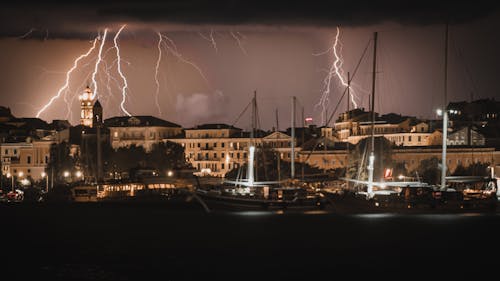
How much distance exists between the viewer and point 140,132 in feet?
628

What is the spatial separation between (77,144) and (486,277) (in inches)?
5247

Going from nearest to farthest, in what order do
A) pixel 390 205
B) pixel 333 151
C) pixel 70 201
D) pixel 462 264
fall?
pixel 462 264 → pixel 390 205 → pixel 70 201 → pixel 333 151

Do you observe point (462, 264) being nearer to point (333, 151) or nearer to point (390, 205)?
point (390, 205)

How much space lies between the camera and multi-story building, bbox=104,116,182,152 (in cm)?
19062

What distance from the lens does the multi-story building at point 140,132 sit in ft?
625

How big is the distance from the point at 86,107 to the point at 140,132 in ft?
30.3

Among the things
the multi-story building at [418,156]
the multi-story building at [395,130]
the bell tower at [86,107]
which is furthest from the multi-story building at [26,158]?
the multi-story building at [395,130]

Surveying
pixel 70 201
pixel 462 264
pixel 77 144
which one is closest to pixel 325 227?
pixel 462 264

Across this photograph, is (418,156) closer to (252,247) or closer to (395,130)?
(395,130)

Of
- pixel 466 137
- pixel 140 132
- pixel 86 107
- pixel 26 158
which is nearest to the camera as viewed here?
pixel 466 137

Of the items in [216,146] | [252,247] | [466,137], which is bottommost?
[252,247]

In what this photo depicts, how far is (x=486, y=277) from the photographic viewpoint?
174 feet

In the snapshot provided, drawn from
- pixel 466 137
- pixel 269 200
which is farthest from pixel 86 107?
pixel 269 200

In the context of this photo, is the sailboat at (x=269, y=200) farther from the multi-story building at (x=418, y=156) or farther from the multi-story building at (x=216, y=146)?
the multi-story building at (x=216, y=146)
